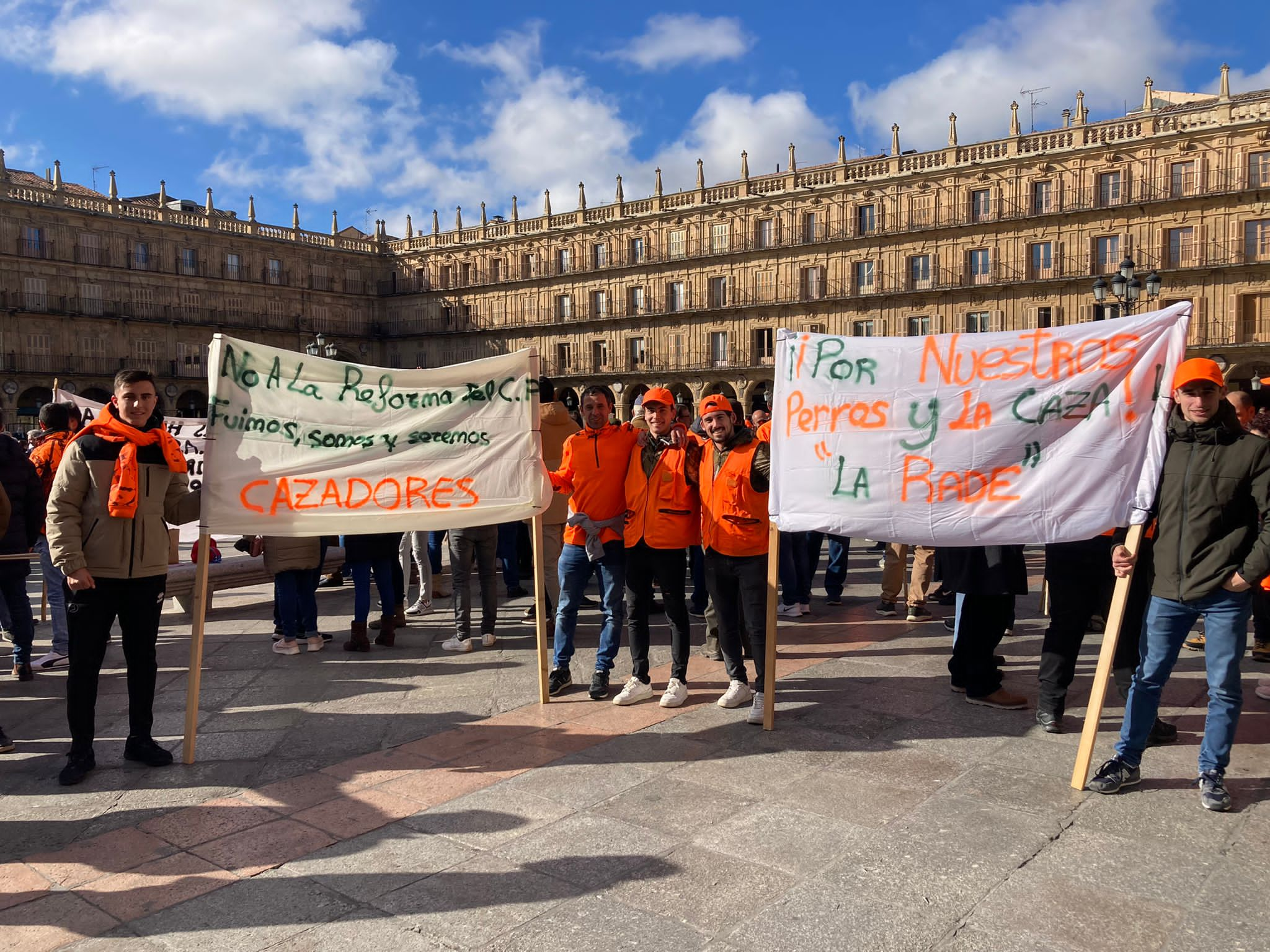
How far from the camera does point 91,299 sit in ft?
134

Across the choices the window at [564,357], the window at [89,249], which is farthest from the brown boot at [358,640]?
the window at [89,249]

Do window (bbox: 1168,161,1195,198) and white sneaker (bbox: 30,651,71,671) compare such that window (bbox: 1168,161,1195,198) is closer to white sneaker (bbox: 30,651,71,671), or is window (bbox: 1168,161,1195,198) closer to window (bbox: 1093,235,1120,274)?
window (bbox: 1093,235,1120,274)

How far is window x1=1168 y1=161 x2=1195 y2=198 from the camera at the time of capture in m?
31.9

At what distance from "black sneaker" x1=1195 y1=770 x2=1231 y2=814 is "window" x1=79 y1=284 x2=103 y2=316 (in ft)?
149

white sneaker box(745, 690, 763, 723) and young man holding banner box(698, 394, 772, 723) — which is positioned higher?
young man holding banner box(698, 394, 772, 723)

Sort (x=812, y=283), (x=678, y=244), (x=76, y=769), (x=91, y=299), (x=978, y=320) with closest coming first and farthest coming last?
1. (x=76, y=769)
2. (x=978, y=320)
3. (x=812, y=283)
4. (x=91, y=299)
5. (x=678, y=244)

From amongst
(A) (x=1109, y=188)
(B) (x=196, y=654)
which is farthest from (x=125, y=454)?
(A) (x=1109, y=188)

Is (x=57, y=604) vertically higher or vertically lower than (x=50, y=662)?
higher

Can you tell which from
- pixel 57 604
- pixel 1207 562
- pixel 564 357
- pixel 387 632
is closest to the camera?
pixel 1207 562

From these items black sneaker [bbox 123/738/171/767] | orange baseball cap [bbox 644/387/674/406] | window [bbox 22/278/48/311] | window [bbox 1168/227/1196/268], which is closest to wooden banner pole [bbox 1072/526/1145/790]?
orange baseball cap [bbox 644/387/674/406]

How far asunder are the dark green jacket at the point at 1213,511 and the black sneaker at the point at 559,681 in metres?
2.85

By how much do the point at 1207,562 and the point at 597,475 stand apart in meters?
2.81

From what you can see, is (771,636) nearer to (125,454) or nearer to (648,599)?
(648,599)

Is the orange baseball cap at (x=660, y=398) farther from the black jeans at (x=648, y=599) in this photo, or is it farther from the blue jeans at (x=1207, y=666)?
the blue jeans at (x=1207, y=666)
